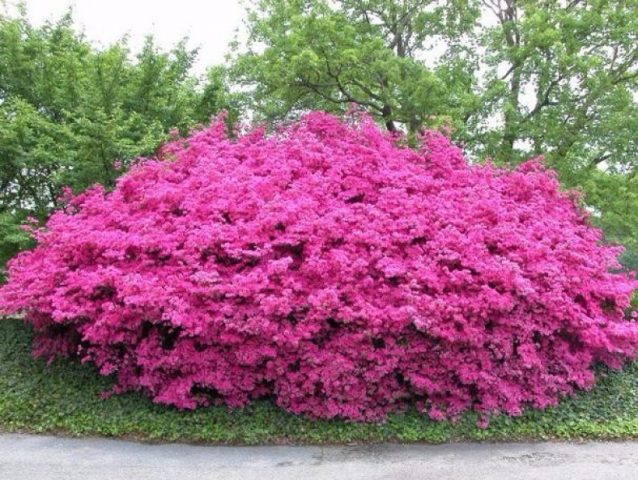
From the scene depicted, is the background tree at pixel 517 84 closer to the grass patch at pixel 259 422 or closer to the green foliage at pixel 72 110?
the green foliage at pixel 72 110

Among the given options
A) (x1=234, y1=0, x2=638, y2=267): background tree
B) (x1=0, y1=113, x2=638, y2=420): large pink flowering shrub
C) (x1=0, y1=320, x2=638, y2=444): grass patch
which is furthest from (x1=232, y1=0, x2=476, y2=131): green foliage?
(x1=0, y1=320, x2=638, y2=444): grass patch

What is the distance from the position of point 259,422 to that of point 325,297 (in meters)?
1.29

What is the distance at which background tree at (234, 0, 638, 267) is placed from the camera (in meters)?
8.02

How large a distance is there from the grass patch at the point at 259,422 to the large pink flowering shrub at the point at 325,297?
0.42ft

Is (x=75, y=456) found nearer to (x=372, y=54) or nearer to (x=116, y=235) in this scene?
(x=116, y=235)

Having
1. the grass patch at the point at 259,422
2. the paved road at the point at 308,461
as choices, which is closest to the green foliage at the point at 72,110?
the grass patch at the point at 259,422

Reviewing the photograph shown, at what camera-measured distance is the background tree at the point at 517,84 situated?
8.02 meters

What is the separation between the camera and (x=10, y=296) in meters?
→ 5.32

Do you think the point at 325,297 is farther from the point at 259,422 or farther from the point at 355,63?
the point at 355,63

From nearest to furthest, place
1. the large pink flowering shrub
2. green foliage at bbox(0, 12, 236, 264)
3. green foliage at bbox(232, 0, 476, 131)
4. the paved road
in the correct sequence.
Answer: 1. the paved road
2. the large pink flowering shrub
3. green foliage at bbox(0, 12, 236, 264)
4. green foliage at bbox(232, 0, 476, 131)

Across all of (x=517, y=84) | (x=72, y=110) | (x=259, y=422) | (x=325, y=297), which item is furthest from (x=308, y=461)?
(x=517, y=84)

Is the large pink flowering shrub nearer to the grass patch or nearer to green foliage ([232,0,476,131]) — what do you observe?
the grass patch

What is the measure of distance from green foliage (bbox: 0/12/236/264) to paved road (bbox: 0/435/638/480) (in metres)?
3.33

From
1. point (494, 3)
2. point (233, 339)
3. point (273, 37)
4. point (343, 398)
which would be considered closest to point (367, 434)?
point (343, 398)
